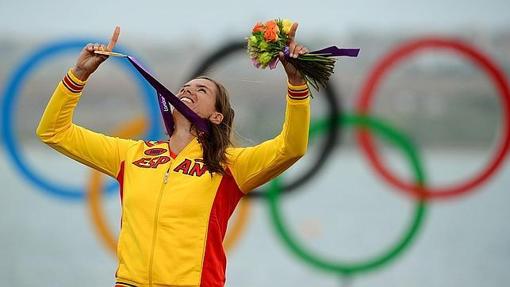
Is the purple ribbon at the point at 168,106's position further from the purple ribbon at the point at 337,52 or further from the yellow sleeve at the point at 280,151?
the purple ribbon at the point at 337,52

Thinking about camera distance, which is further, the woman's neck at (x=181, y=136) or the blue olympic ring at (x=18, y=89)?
the blue olympic ring at (x=18, y=89)

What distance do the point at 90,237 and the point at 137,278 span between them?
6617 millimetres

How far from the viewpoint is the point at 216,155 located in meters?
3.38

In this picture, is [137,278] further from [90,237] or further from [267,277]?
[90,237]

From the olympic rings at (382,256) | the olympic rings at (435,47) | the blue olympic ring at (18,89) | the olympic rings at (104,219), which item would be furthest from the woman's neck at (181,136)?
the olympic rings at (435,47)

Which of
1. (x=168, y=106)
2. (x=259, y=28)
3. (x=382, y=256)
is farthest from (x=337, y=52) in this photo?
(x=382, y=256)

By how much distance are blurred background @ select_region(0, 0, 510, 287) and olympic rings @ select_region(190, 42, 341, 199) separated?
4cm

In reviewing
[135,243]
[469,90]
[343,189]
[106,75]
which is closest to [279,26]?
[135,243]

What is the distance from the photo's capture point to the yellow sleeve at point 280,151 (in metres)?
3.16

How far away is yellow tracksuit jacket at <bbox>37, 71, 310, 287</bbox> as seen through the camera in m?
3.23

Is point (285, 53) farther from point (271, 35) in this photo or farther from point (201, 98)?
point (201, 98)

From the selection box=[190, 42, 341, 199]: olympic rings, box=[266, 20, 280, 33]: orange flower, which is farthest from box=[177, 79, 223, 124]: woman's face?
box=[190, 42, 341, 199]: olympic rings

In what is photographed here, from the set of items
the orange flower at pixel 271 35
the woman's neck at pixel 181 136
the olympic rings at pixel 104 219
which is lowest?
the olympic rings at pixel 104 219

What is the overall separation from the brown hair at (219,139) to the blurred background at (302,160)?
0.11 metres
